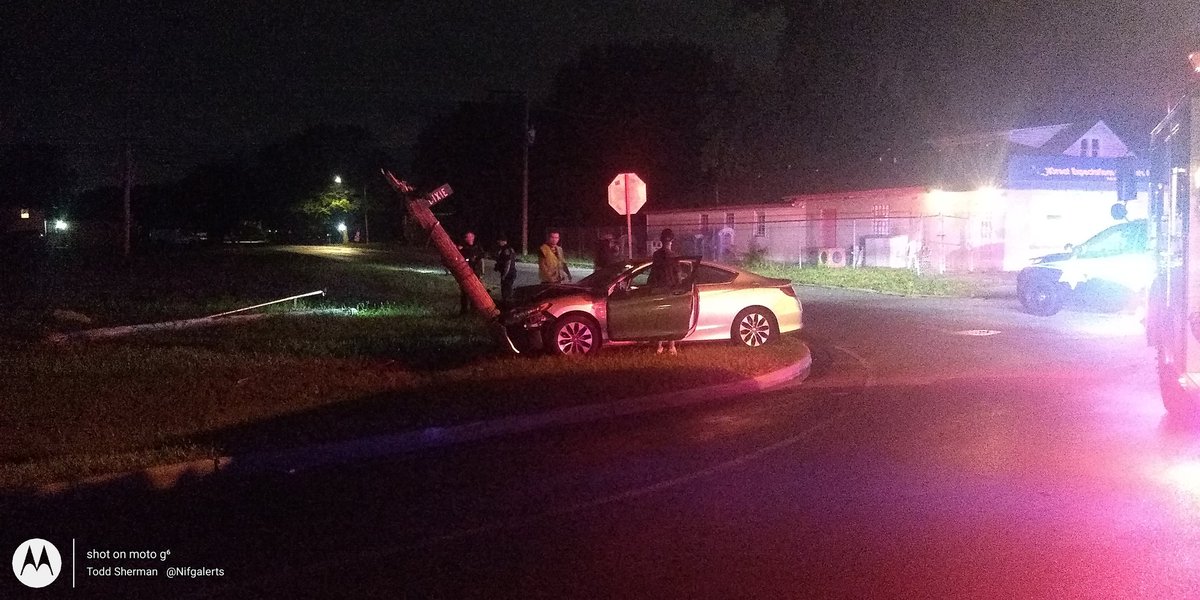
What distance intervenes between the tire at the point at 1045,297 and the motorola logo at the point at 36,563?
60.9ft

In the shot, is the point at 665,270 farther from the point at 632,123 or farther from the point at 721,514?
the point at 632,123

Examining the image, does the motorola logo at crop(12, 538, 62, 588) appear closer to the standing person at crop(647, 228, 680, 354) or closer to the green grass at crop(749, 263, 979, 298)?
the standing person at crop(647, 228, 680, 354)

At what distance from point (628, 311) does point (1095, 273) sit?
417 inches

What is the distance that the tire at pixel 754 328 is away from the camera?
15.3 metres

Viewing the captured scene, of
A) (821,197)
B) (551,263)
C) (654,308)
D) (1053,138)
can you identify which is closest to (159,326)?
(551,263)

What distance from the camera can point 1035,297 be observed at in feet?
68.7

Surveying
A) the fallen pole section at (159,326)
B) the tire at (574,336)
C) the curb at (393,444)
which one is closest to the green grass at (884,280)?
the tire at (574,336)

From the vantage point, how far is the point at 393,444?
9.44m

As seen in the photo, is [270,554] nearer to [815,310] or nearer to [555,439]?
[555,439]

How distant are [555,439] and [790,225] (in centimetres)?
3350

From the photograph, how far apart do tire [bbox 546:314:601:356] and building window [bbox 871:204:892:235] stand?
2431cm

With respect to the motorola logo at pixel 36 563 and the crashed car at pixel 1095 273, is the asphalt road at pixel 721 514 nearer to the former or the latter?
the motorola logo at pixel 36 563

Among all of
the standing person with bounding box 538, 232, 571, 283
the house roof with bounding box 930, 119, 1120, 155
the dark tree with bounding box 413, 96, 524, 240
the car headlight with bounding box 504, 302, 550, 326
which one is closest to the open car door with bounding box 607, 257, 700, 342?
the car headlight with bounding box 504, 302, 550, 326

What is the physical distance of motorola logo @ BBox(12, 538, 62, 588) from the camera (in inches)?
Result: 234
